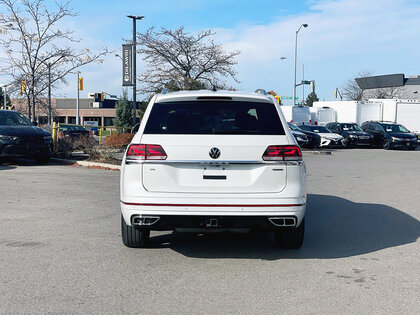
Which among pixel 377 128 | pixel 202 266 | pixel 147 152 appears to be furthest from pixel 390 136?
pixel 147 152

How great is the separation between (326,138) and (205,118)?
26156mm

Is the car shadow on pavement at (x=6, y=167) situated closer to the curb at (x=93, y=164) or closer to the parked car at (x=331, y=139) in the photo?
the curb at (x=93, y=164)

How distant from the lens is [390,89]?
82625mm

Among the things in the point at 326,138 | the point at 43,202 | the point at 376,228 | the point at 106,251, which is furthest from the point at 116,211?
the point at 326,138

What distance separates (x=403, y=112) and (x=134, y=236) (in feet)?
121

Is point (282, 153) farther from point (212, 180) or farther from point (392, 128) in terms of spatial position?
point (392, 128)

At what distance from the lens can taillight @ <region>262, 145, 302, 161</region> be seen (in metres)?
5.27

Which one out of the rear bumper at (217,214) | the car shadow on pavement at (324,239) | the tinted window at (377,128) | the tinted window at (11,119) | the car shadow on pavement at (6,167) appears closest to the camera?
the rear bumper at (217,214)

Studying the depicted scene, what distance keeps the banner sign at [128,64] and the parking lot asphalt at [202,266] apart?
2156 cm

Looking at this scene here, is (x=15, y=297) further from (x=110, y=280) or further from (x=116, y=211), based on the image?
(x=116, y=211)

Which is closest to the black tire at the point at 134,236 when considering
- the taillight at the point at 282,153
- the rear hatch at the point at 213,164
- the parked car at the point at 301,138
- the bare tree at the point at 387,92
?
the rear hatch at the point at 213,164

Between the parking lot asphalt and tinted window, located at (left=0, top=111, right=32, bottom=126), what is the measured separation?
7164 mm

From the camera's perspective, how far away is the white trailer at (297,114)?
35969 mm

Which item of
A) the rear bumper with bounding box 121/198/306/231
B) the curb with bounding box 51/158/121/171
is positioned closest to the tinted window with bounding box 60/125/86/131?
the curb with bounding box 51/158/121/171
